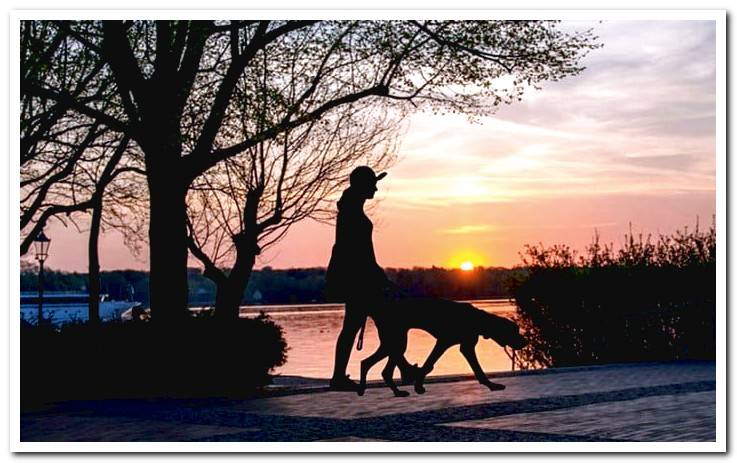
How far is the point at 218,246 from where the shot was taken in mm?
28219

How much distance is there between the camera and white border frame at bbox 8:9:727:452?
1238 centimetres

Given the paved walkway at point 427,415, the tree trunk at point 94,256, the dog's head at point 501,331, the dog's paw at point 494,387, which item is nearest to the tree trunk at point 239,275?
the tree trunk at point 94,256

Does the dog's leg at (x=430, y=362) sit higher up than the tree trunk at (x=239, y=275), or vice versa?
the tree trunk at (x=239, y=275)

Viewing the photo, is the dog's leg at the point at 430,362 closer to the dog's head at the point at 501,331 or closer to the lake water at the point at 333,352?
the dog's head at the point at 501,331

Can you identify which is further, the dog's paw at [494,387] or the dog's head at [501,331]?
the dog's paw at [494,387]

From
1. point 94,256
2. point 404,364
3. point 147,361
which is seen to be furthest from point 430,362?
point 94,256

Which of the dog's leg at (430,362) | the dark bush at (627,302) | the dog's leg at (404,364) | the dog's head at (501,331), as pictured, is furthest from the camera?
the dark bush at (627,302)

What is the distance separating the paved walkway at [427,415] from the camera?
1313 centimetres

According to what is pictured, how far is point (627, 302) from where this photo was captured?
24547 millimetres

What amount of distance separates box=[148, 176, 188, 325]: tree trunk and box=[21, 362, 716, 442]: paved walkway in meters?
2.08

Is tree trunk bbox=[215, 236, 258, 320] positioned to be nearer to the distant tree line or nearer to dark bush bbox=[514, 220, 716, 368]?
the distant tree line
